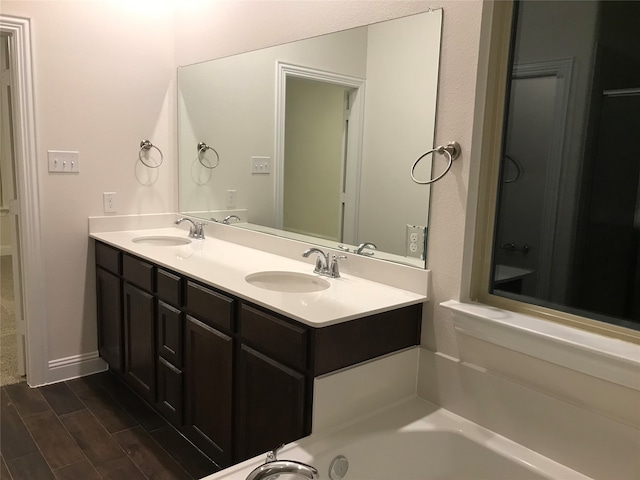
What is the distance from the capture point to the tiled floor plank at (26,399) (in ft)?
8.58

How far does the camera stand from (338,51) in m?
2.16

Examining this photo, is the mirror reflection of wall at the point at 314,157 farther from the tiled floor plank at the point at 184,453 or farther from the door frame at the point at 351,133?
the tiled floor plank at the point at 184,453

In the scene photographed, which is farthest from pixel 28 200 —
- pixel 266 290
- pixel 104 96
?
pixel 266 290

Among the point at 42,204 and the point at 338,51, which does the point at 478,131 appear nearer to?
the point at 338,51

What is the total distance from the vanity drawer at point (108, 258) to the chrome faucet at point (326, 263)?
115 cm

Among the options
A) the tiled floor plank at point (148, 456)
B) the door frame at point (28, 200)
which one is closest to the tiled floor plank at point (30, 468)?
the tiled floor plank at point (148, 456)

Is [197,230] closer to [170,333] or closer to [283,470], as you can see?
[170,333]

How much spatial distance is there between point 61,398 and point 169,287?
1.06m

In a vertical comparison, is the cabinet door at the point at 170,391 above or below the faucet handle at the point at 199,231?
below

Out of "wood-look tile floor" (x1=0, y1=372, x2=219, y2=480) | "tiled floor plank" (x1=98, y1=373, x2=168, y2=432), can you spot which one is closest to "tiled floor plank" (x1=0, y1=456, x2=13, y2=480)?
"wood-look tile floor" (x1=0, y1=372, x2=219, y2=480)

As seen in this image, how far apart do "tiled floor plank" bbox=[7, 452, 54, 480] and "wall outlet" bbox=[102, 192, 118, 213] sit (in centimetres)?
135

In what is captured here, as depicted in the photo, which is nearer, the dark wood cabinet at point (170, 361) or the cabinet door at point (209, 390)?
the cabinet door at point (209, 390)

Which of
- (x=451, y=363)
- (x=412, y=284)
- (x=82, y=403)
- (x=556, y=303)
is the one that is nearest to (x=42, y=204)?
(x=82, y=403)

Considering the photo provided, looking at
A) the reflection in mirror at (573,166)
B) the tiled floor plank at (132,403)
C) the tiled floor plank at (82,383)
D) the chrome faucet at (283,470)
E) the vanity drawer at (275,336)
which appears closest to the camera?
the chrome faucet at (283,470)
